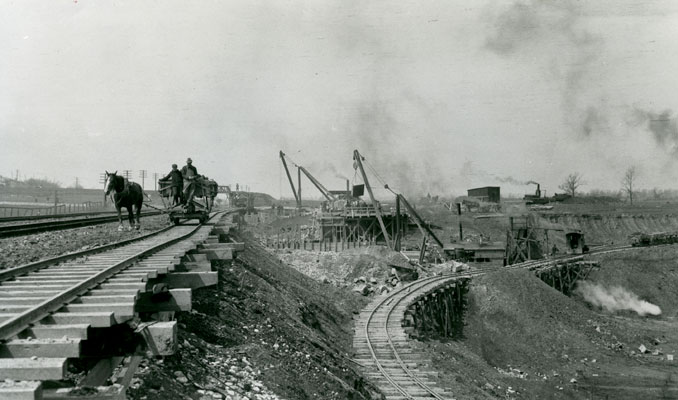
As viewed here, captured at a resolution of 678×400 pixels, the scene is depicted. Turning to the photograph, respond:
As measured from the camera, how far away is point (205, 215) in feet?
62.6

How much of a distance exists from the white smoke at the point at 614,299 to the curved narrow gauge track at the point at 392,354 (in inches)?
596

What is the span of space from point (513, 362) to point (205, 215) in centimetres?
1413

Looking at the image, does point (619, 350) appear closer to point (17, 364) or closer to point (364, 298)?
point (364, 298)

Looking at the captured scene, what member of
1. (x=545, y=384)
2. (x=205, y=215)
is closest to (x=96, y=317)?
(x=205, y=215)

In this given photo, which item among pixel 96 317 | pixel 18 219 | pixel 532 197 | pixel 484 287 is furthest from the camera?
pixel 532 197

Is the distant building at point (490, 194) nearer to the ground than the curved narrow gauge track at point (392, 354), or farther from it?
farther from it

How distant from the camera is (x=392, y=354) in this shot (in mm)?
15078

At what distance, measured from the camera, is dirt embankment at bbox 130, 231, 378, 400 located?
5.52 meters

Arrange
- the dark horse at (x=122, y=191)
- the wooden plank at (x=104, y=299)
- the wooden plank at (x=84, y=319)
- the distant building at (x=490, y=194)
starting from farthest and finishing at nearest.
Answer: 1. the distant building at (x=490, y=194)
2. the dark horse at (x=122, y=191)
3. the wooden plank at (x=104, y=299)
4. the wooden plank at (x=84, y=319)

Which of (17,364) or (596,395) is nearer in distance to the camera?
(17,364)

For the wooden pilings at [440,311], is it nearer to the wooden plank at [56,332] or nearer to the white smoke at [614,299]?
the white smoke at [614,299]

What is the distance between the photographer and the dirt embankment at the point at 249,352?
217 inches

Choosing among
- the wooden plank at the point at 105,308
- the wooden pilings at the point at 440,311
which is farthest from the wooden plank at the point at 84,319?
the wooden pilings at the point at 440,311

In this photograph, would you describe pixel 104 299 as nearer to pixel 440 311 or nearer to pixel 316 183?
pixel 440 311
